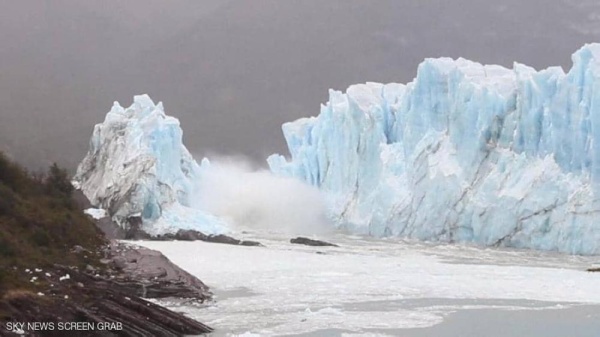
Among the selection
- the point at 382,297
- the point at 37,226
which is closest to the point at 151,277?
the point at 37,226

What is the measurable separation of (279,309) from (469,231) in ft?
97.9

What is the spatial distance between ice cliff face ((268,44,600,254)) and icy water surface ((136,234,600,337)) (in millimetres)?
9682

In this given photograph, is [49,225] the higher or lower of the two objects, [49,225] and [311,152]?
the lower

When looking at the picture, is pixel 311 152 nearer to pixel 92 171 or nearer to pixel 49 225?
pixel 92 171

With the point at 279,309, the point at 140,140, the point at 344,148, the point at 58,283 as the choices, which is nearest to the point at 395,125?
the point at 344,148

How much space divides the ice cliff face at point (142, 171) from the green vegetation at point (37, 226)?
2275 centimetres

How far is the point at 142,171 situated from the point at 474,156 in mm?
20736

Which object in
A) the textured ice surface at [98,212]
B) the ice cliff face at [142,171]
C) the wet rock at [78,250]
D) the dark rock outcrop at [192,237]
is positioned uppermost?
the ice cliff face at [142,171]

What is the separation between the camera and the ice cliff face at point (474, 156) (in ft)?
128

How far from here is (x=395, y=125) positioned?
52.4 m

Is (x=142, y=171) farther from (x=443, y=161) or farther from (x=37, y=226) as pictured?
(x=37, y=226)

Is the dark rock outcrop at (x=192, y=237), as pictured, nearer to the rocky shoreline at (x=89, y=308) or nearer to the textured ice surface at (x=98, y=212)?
the textured ice surface at (x=98, y=212)

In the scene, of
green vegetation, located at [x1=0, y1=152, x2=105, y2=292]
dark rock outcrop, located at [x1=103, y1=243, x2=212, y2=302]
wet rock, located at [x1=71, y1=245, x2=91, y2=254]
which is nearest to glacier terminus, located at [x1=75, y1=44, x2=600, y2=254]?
green vegetation, located at [x1=0, y1=152, x2=105, y2=292]

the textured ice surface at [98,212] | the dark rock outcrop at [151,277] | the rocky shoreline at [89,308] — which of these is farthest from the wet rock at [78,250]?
the textured ice surface at [98,212]
